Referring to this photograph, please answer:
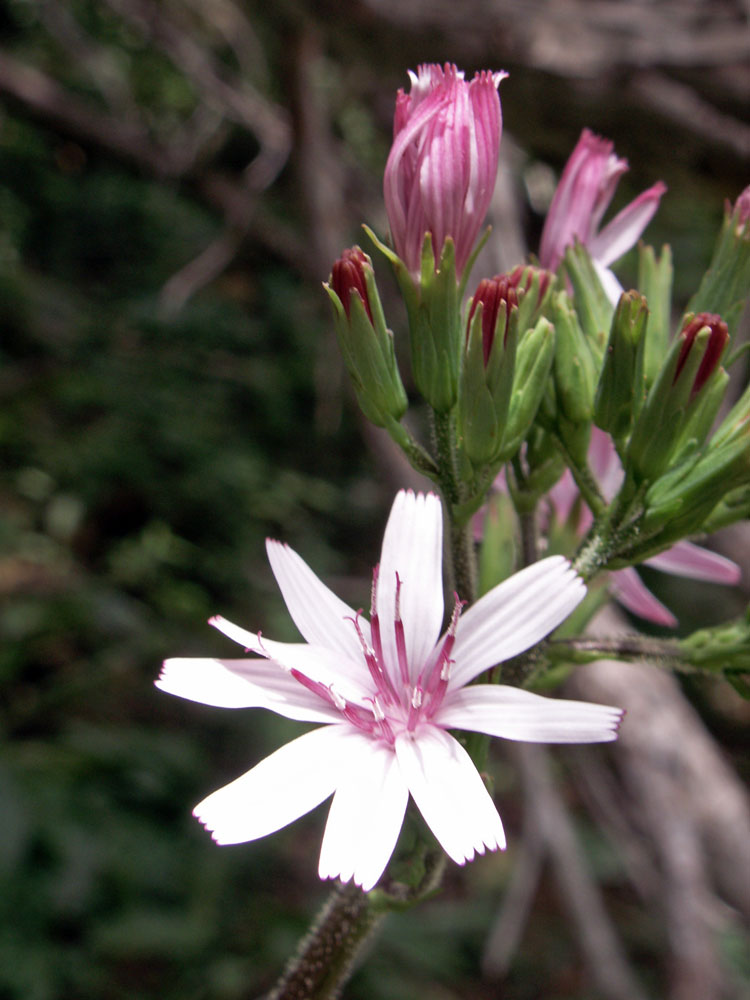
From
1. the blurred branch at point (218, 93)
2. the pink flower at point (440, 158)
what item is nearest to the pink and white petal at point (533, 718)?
the pink flower at point (440, 158)

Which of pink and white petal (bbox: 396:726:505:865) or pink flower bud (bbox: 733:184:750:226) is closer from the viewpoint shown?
pink and white petal (bbox: 396:726:505:865)

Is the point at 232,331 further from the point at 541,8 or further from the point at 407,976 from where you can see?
the point at 407,976

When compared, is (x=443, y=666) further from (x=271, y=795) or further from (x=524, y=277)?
(x=524, y=277)

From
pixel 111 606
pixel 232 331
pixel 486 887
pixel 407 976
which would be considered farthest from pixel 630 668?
pixel 232 331

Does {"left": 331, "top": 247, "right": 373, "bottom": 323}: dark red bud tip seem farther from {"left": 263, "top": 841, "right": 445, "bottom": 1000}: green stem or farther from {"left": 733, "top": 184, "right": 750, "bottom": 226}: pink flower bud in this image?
{"left": 263, "top": 841, "right": 445, "bottom": 1000}: green stem

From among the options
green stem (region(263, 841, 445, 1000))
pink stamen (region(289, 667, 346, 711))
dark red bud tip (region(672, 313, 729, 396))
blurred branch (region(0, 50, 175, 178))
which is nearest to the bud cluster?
dark red bud tip (region(672, 313, 729, 396))

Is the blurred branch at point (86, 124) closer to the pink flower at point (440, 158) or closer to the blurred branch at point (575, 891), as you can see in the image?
the blurred branch at point (575, 891)
